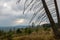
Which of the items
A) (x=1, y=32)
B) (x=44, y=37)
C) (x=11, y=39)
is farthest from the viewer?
(x=1, y=32)

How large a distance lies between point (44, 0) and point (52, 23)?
2.14ft

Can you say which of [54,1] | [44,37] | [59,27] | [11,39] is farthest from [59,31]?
[11,39]

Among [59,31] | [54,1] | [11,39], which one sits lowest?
[11,39]

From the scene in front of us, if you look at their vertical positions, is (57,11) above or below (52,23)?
above

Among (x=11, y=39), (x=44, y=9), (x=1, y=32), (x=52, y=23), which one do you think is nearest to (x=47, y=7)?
A: (x=44, y=9)

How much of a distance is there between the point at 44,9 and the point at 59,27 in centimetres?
63

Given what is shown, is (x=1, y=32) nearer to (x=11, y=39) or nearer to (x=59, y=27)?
(x=11, y=39)

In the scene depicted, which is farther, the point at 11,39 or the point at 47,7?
the point at 11,39

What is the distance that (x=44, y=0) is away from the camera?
5.19m

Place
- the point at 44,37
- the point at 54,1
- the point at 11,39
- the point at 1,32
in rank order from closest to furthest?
the point at 54,1
the point at 44,37
the point at 11,39
the point at 1,32

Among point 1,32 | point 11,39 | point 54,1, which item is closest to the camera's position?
point 54,1

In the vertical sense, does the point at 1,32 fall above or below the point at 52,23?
below

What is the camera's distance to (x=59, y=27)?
524 cm

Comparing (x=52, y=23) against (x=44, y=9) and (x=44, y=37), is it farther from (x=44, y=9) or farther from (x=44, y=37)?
(x=44, y=37)
